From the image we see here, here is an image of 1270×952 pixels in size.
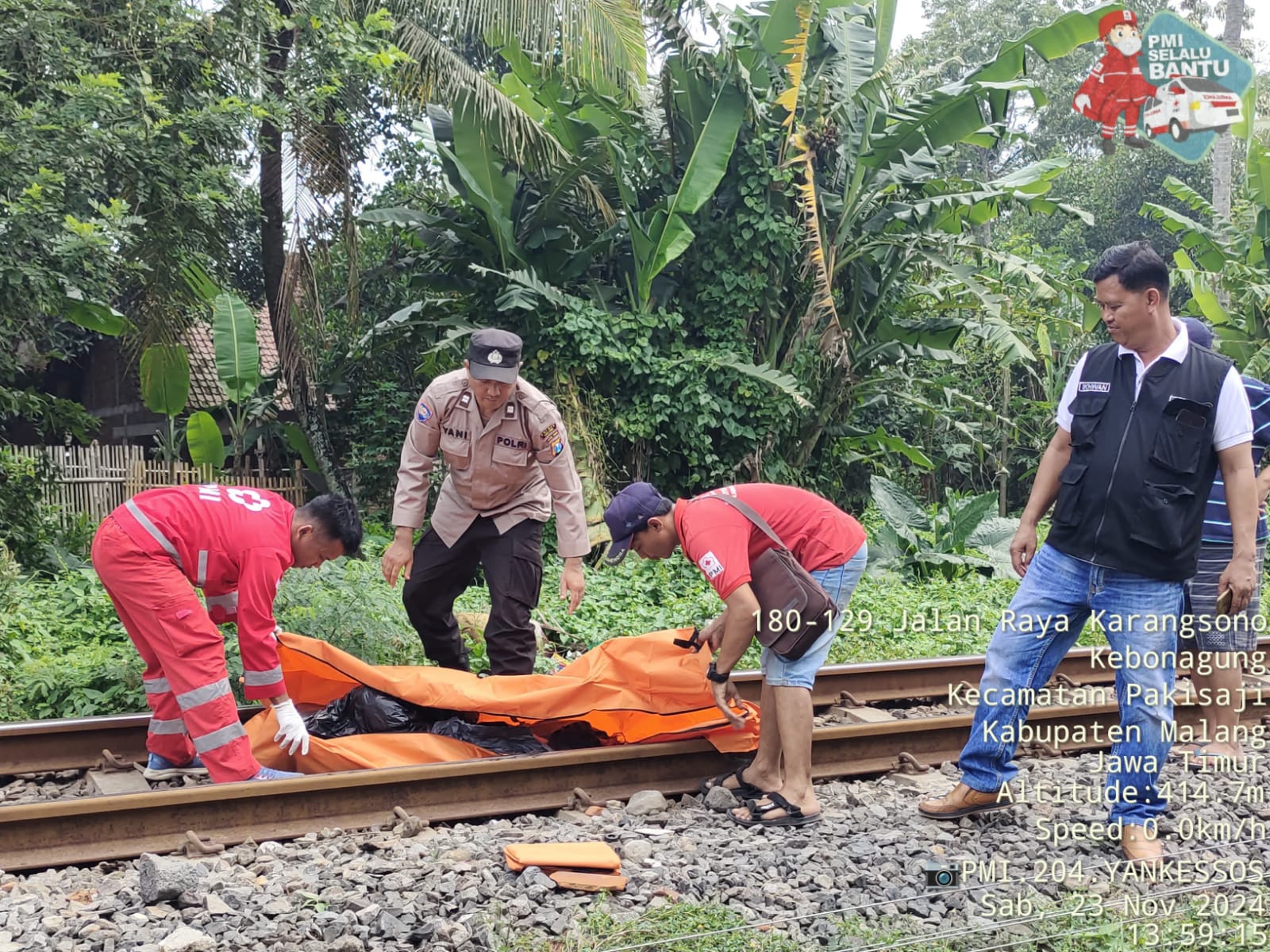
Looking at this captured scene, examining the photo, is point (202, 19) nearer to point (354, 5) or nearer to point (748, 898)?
point (354, 5)

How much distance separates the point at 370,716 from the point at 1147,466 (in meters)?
3.46

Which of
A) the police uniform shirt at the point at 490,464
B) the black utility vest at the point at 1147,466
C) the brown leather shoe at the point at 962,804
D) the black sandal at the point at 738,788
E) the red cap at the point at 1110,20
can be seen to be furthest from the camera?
the red cap at the point at 1110,20

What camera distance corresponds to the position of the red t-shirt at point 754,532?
460 centimetres

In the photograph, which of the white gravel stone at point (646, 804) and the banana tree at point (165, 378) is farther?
the banana tree at point (165, 378)

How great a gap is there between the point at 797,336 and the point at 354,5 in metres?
6.23

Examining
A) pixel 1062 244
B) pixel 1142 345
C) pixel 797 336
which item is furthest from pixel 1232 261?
pixel 1062 244

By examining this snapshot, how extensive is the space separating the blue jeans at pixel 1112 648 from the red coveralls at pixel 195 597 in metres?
2.95

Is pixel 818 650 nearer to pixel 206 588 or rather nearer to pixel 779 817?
pixel 779 817

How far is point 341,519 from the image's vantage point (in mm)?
5008

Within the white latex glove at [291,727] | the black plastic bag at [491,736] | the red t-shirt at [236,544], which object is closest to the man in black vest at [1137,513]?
the black plastic bag at [491,736]

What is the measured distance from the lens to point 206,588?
5223 millimetres

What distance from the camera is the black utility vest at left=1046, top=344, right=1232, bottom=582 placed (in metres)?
4.12

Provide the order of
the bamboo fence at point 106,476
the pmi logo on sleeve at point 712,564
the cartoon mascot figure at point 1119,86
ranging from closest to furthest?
the pmi logo on sleeve at point 712,564, the bamboo fence at point 106,476, the cartoon mascot figure at point 1119,86

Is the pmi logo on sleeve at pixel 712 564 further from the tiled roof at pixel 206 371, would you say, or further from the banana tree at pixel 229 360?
the tiled roof at pixel 206 371
